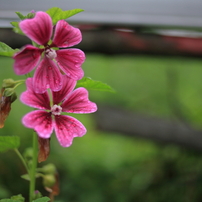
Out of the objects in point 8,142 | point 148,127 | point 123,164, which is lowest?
point 123,164

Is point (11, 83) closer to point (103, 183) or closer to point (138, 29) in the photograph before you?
point (138, 29)

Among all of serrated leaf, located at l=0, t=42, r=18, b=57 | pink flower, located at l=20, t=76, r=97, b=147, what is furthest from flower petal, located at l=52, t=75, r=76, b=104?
serrated leaf, located at l=0, t=42, r=18, b=57

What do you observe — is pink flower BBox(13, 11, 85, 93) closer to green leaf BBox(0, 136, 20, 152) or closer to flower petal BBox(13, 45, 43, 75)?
flower petal BBox(13, 45, 43, 75)

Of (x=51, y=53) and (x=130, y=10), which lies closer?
(x=51, y=53)

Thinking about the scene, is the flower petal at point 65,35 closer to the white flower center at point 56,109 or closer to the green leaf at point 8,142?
the white flower center at point 56,109

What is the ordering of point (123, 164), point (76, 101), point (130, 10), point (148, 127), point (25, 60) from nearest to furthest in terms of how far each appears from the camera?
point (25, 60) < point (76, 101) < point (130, 10) < point (123, 164) < point (148, 127)

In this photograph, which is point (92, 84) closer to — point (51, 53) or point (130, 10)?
point (51, 53)

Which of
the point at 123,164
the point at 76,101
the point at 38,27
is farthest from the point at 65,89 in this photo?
the point at 123,164

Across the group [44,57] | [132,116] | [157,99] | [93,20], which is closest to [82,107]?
[44,57]
